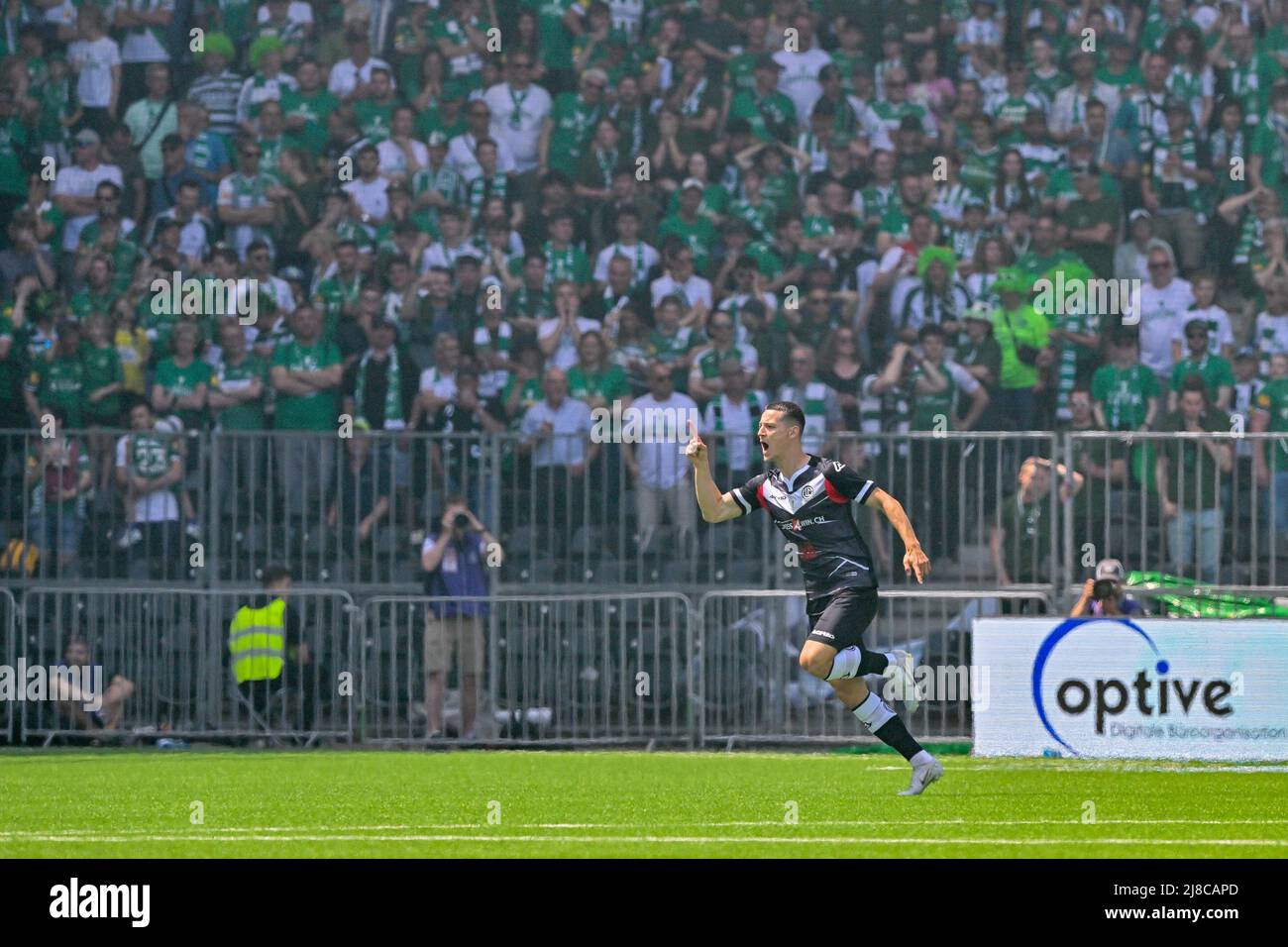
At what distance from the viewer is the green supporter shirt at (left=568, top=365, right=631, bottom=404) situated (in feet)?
69.1

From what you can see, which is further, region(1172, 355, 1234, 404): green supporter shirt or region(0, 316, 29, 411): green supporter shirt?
region(0, 316, 29, 411): green supporter shirt

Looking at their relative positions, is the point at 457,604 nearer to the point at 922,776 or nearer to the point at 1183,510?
the point at 1183,510

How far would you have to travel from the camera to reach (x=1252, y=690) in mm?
17469

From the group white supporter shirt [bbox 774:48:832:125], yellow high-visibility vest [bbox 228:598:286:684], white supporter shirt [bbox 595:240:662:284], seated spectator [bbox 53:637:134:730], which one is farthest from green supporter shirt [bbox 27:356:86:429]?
white supporter shirt [bbox 774:48:832:125]

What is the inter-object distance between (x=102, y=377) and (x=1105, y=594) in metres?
9.91

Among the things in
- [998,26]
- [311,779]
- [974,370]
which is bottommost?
[311,779]

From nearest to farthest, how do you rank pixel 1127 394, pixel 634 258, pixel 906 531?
1. pixel 906 531
2. pixel 1127 394
3. pixel 634 258

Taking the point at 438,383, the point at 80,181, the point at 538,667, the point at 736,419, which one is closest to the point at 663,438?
the point at 736,419

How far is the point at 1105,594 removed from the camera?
18.1 meters

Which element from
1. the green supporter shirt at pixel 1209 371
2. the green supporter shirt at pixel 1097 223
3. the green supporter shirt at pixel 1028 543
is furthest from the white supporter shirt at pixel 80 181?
the green supporter shirt at pixel 1209 371

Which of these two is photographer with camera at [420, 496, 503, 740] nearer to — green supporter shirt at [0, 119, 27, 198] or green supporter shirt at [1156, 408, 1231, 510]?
green supporter shirt at [1156, 408, 1231, 510]

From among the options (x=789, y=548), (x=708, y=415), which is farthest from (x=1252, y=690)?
(x=708, y=415)

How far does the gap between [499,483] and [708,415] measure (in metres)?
2.12

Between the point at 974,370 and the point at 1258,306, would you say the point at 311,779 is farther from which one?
the point at 1258,306
